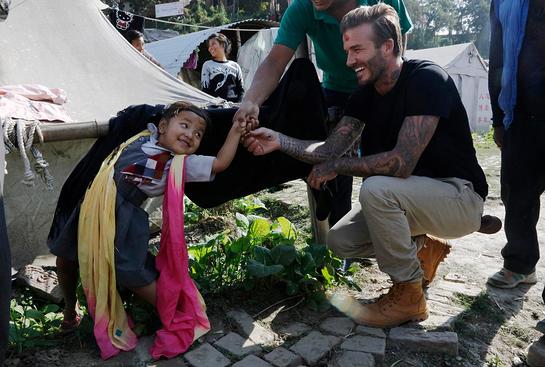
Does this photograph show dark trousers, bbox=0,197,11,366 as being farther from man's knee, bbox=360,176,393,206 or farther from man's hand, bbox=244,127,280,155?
man's knee, bbox=360,176,393,206

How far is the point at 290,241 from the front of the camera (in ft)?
9.82

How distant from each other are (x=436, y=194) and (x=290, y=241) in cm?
97

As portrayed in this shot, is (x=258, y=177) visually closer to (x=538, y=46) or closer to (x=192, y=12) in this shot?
(x=538, y=46)

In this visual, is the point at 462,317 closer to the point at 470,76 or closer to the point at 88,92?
the point at 88,92

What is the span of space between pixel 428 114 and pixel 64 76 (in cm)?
347

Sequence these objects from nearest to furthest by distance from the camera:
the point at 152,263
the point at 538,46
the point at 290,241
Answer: the point at 152,263 → the point at 538,46 → the point at 290,241

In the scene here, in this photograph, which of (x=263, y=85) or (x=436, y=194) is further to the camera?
(x=263, y=85)

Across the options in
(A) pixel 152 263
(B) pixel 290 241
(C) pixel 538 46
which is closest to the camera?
(A) pixel 152 263

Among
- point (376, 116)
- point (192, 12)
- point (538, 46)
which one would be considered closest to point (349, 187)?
point (376, 116)

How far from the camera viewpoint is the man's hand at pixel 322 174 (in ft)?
8.23

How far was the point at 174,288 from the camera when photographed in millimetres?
2184

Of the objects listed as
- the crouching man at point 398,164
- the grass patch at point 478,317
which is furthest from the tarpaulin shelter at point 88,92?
the grass patch at point 478,317

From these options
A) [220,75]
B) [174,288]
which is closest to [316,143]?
[174,288]

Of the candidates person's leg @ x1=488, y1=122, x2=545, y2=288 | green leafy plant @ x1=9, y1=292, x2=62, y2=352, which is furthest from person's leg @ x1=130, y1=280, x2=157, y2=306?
person's leg @ x1=488, y1=122, x2=545, y2=288
